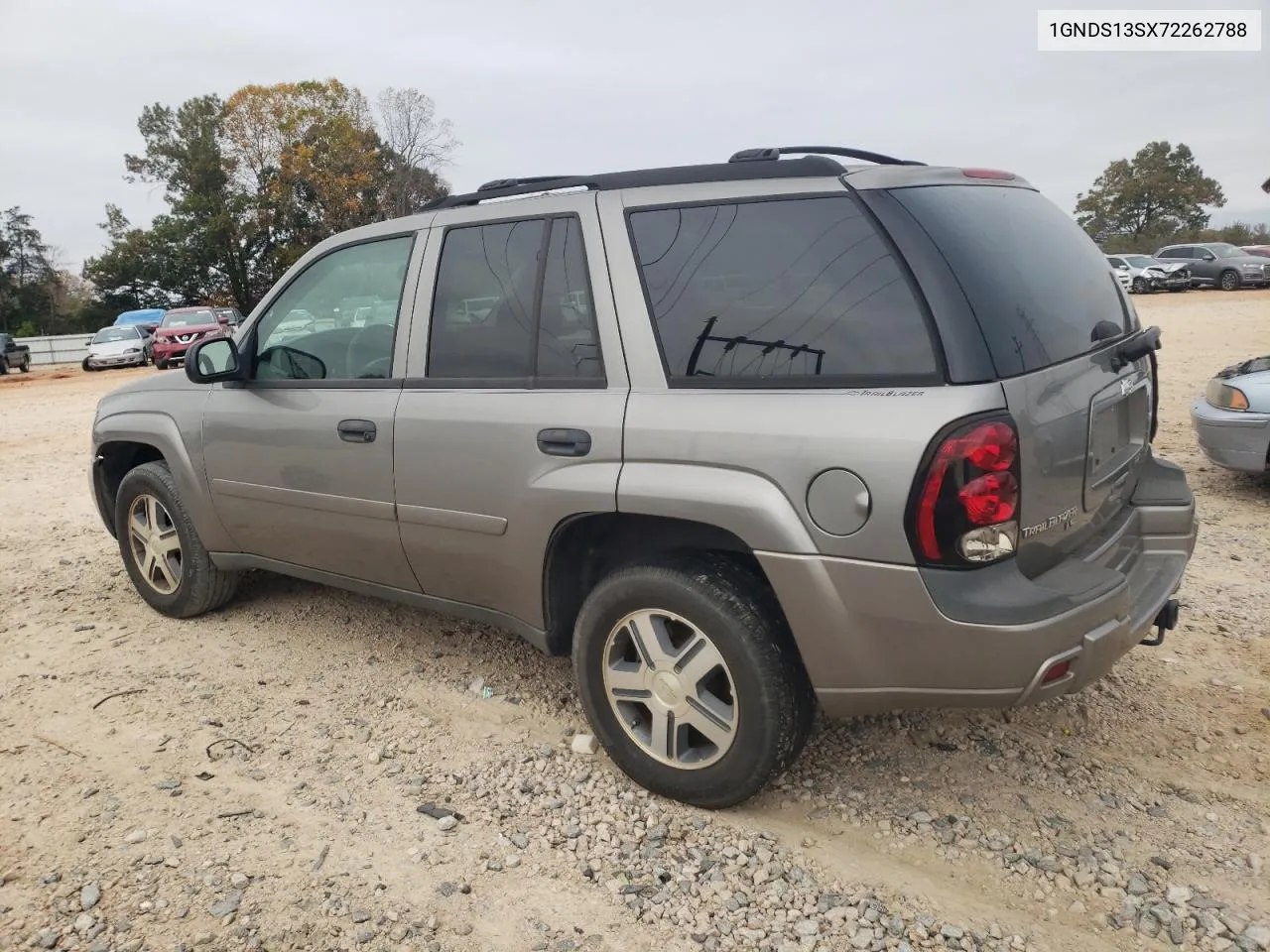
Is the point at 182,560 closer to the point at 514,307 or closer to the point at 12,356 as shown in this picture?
the point at 514,307

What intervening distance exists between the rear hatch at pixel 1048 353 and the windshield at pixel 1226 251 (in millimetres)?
32183

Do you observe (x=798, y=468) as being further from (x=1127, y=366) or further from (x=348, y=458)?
(x=348, y=458)

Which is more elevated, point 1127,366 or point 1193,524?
point 1127,366

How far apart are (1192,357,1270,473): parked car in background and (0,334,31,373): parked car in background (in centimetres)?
3116

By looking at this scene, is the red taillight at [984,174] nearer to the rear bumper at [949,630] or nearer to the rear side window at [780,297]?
the rear side window at [780,297]

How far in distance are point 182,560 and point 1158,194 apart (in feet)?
198

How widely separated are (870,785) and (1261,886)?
105cm

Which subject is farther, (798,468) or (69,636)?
(69,636)

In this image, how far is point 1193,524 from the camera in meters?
3.15

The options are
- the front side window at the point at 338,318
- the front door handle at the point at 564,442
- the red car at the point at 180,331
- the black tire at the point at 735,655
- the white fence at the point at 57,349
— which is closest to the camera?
the black tire at the point at 735,655

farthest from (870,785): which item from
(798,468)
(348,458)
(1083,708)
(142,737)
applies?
(142,737)

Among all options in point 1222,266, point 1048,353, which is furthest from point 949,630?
point 1222,266

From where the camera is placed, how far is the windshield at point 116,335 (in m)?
26.7

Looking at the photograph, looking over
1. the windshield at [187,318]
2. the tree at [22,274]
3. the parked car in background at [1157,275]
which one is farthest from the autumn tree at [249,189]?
the parked car in background at [1157,275]
